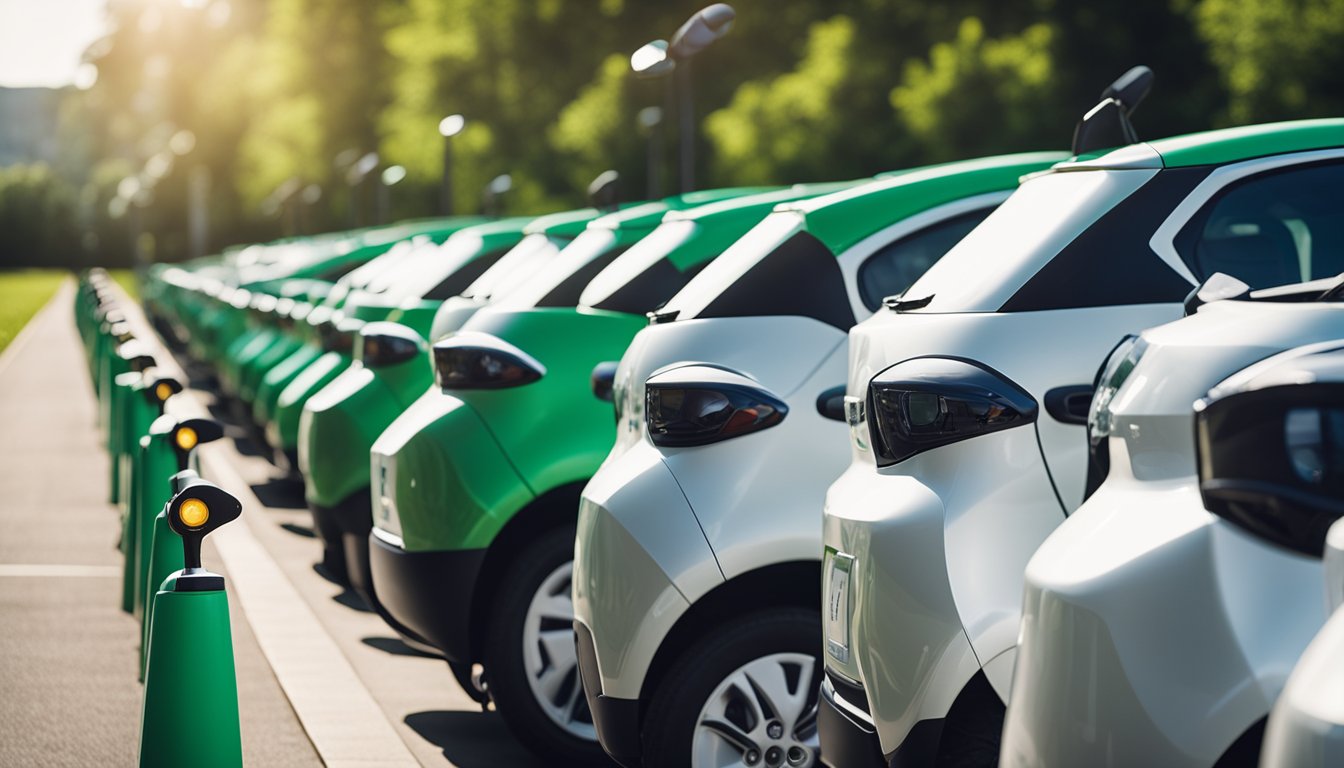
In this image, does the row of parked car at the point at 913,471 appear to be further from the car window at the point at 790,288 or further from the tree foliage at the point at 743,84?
the tree foliage at the point at 743,84

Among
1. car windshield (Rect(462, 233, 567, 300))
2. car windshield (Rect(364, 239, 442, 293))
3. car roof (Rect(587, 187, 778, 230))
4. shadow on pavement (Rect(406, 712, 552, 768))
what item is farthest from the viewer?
car windshield (Rect(364, 239, 442, 293))

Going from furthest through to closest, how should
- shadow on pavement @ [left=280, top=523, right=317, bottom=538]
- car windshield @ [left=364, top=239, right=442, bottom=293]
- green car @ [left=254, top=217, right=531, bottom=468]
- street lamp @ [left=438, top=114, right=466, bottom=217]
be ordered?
street lamp @ [left=438, top=114, right=466, bottom=217]
shadow on pavement @ [left=280, top=523, right=317, bottom=538]
car windshield @ [left=364, top=239, right=442, bottom=293]
green car @ [left=254, top=217, right=531, bottom=468]

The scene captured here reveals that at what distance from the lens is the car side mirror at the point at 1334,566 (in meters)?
2.35

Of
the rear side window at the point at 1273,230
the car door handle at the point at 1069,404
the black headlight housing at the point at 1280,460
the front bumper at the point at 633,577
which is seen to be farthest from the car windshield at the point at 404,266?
the black headlight housing at the point at 1280,460

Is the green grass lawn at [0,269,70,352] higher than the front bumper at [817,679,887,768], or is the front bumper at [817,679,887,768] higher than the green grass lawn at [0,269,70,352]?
the front bumper at [817,679,887,768]

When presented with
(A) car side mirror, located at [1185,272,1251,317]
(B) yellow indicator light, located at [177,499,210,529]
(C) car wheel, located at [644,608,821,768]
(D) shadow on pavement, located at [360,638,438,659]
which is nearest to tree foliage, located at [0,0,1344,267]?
(D) shadow on pavement, located at [360,638,438,659]

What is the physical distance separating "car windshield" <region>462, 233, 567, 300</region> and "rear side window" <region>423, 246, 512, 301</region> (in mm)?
980

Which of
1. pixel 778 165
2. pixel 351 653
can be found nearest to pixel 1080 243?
pixel 351 653

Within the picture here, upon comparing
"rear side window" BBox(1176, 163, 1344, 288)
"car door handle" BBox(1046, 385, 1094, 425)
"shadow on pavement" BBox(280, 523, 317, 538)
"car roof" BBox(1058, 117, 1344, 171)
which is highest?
"car roof" BBox(1058, 117, 1344, 171)

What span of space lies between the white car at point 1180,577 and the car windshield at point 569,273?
12.8 feet

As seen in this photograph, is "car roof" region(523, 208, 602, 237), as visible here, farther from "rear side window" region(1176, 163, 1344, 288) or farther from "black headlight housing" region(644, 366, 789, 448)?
"rear side window" region(1176, 163, 1344, 288)

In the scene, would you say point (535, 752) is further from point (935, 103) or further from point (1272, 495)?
point (935, 103)

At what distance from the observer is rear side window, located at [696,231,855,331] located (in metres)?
5.20

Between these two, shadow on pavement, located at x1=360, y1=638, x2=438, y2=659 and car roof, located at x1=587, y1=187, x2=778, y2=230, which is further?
shadow on pavement, located at x1=360, y1=638, x2=438, y2=659
